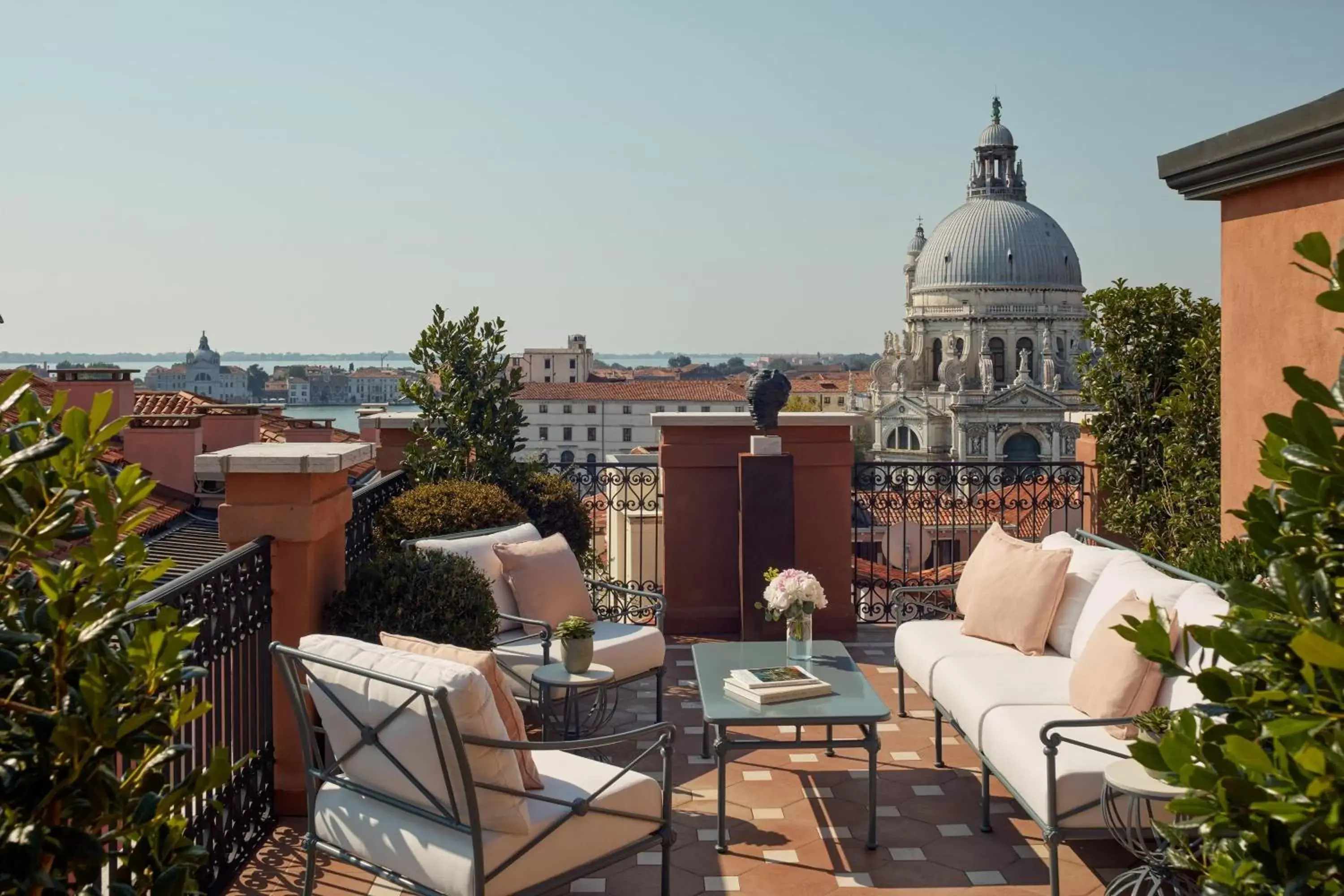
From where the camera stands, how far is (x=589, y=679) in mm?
4492

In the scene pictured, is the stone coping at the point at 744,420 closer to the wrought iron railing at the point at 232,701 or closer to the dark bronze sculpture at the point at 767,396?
the dark bronze sculpture at the point at 767,396

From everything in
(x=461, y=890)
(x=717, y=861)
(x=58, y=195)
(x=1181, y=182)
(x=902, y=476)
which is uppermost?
(x=58, y=195)

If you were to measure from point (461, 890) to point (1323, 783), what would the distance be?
2161 mm

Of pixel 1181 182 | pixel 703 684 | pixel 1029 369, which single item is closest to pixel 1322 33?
pixel 1181 182

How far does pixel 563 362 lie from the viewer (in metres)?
94.2

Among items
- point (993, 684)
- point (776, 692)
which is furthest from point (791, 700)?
point (993, 684)

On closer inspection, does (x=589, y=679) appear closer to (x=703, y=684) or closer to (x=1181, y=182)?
(x=703, y=684)

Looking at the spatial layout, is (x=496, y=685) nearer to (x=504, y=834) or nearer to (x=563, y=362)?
(x=504, y=834)

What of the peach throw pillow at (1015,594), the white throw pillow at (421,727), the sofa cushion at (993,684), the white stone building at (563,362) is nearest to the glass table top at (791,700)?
the sofa cushion at (993,684)

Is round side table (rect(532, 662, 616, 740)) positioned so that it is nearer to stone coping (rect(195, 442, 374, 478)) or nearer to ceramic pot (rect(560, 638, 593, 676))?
ceramic pot (rect(560, 638, 593, 676))

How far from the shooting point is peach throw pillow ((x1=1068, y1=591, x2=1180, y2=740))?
3.59 m

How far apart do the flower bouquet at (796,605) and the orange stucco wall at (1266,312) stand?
1.69 metres

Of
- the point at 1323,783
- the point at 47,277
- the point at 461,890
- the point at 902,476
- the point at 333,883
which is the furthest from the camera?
the point at 47,277

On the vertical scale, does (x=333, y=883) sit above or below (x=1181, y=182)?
below
